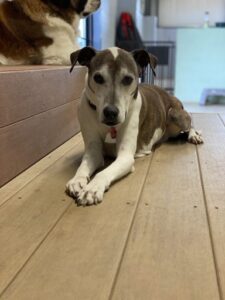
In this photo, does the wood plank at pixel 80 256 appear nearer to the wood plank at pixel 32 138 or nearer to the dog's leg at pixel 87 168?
the dog's leg at pixel 87 168

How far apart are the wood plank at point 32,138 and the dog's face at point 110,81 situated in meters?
0.34

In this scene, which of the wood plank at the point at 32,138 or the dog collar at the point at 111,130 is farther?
the dog collar at the point at 111,130

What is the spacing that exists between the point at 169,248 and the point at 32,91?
1.07 metres

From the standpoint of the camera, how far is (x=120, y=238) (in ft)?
3.73

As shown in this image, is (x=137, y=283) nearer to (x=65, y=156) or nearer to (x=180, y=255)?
(x=180, y=255)

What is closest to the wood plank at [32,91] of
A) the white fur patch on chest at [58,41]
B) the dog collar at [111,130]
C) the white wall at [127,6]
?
the white fur patch on chest at [58,41]

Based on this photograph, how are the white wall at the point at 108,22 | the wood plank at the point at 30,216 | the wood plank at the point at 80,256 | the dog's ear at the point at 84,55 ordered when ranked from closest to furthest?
the wood plank at the point at 80,256 → the wood plank at the point at 30,216 → the dog's ear at the point at 84,55 → the white wall at the point at 108,22

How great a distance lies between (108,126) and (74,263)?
827 millimetres

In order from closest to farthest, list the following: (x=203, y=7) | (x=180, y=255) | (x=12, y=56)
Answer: (x=180, y=255) < (x=12, y=56) < (x=203, y=7)

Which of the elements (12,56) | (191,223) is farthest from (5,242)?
(12,56)

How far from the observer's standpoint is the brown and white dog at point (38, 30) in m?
2.38

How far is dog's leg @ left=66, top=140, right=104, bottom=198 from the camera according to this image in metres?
1.46

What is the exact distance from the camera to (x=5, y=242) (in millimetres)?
1114

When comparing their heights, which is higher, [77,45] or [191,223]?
[77,45]
